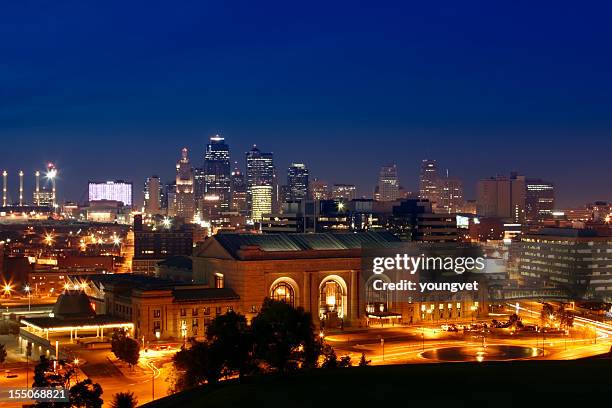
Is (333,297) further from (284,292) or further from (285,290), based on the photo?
(284,292)

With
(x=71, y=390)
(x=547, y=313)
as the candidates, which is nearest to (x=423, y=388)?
(x=71, y=390)

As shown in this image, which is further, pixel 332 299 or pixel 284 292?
pixel 332 299

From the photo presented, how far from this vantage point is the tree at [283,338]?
4672cm

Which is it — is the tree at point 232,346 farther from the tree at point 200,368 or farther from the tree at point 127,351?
the tree at point 127,351

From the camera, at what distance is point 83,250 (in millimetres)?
194375

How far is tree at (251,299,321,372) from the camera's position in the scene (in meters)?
46.7

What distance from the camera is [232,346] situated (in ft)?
152

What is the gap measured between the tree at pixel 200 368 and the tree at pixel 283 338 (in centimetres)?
212

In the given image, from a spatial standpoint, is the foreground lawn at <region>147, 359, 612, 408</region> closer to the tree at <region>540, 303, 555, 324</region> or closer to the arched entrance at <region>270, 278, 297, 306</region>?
the arched entrance at <region>270, 278, 297, 306</region>

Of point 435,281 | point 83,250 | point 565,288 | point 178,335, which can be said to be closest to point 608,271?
point 565,288

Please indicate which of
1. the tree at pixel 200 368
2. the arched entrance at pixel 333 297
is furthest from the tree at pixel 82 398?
the arched entrance at pixel 333 297

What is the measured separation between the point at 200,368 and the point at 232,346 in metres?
2.27

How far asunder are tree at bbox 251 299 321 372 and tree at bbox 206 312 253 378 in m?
0.61

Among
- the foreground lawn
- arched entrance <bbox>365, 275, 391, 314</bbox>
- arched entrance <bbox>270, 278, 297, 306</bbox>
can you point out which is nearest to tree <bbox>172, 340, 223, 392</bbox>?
the foreground lawn
